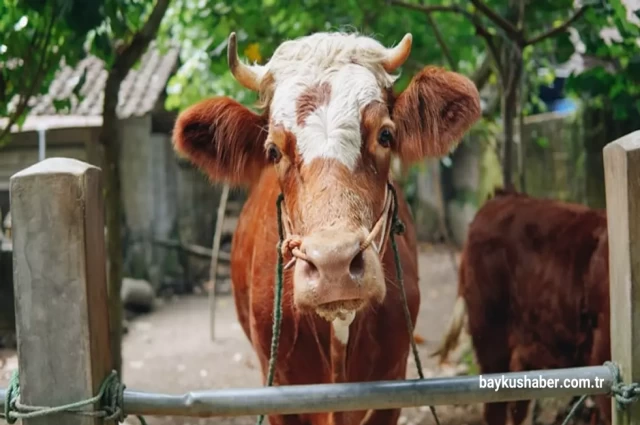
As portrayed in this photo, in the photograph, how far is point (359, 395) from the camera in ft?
5.89

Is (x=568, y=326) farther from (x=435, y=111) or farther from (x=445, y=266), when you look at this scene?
(x=445, y=266)

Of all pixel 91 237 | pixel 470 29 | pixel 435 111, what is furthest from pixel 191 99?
pixel 91 237

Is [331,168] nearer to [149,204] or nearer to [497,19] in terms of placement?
[497,19]

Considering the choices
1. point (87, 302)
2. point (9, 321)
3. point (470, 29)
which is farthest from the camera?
point (470, 29)

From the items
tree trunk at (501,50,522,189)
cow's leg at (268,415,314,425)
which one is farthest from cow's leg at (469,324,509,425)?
cow's leg at (268,415,314,425)

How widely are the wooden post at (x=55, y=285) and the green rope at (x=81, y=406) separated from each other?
0.07 feet

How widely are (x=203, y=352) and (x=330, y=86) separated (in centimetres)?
570

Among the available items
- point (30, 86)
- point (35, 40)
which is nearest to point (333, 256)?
point (35, 40)

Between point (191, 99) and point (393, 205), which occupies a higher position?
point (191, 99)

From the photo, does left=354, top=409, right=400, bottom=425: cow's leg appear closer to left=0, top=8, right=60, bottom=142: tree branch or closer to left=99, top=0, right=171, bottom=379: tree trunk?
left=99, top=0, right=171, bottom=379: tree trunk

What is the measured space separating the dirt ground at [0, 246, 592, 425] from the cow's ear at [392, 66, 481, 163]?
225 cm

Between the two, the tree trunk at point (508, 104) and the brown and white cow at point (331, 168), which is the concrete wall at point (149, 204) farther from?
the brown and white cow at point (331, 168)

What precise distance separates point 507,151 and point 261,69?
3.42 metres

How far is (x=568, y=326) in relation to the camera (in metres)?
4.36
